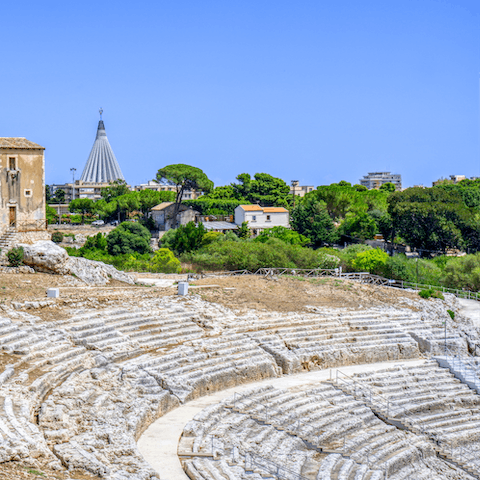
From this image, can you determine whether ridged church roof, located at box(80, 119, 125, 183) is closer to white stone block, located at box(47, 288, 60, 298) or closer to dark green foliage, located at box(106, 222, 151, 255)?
dark green foliage, located at box(106, 222, 151, 255)

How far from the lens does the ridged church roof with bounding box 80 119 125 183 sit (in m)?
140

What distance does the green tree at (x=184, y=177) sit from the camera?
63.9m

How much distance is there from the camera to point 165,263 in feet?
132

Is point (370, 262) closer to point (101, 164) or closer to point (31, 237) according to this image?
point (31, 237)

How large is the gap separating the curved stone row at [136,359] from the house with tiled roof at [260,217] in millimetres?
38183

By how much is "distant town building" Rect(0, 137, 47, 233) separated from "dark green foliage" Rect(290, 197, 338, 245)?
3320cm

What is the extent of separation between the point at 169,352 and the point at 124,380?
275 cm

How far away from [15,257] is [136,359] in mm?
11825

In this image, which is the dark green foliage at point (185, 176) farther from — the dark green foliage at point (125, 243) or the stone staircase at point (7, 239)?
the stone staircase at point (7, 239)

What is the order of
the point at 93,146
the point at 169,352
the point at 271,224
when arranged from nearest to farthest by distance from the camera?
the point at 169,352 < the point at 271,224 < the point at 93,146

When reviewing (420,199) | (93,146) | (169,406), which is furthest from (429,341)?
(93,146)

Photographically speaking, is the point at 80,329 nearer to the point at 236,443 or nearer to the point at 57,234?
the point at 236,443

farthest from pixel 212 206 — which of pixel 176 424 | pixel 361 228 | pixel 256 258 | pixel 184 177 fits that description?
pixel 176 424

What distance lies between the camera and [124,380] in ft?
54.2
